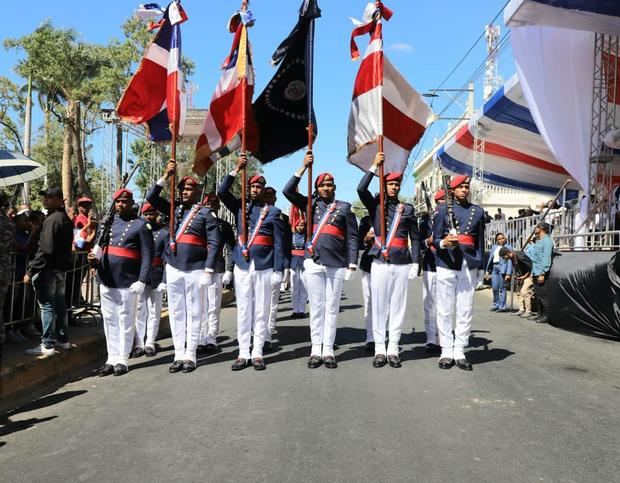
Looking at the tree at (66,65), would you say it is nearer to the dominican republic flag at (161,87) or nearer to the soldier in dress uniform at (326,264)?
the dominican republic flag at (161,87)

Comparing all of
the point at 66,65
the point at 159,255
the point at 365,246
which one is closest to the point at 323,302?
the point at 365,246

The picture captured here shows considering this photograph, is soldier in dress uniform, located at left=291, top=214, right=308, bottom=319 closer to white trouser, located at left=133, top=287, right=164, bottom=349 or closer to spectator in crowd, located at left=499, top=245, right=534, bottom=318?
white trouser, located at left=133, top=287, right=164, bottom=349

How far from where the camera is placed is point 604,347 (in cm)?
743

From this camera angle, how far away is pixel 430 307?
6.80 m

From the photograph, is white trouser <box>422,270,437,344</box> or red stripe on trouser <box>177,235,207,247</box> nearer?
red stripe on trouser <box>177,235,207,247</box>

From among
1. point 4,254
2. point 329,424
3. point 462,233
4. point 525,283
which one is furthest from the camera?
point 525,283

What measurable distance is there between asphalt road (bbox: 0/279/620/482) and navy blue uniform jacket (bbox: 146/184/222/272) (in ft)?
3.65

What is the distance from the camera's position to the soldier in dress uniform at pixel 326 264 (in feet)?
19.6

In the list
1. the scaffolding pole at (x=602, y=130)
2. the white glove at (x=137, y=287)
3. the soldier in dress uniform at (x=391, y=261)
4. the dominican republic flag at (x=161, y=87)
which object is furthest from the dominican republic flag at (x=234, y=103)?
the scaffolding pole at (x=602, y=130)

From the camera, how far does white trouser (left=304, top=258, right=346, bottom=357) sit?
19.6ft

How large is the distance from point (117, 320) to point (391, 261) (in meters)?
2.94

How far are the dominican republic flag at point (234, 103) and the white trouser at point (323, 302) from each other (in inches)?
75.1

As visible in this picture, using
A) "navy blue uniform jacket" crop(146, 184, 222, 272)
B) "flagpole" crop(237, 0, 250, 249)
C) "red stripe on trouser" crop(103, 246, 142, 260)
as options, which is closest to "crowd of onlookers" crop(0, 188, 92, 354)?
"red stripe on trouser" crop(103, 246, 142, 260)

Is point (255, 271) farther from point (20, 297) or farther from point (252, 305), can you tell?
point (20, 297)
